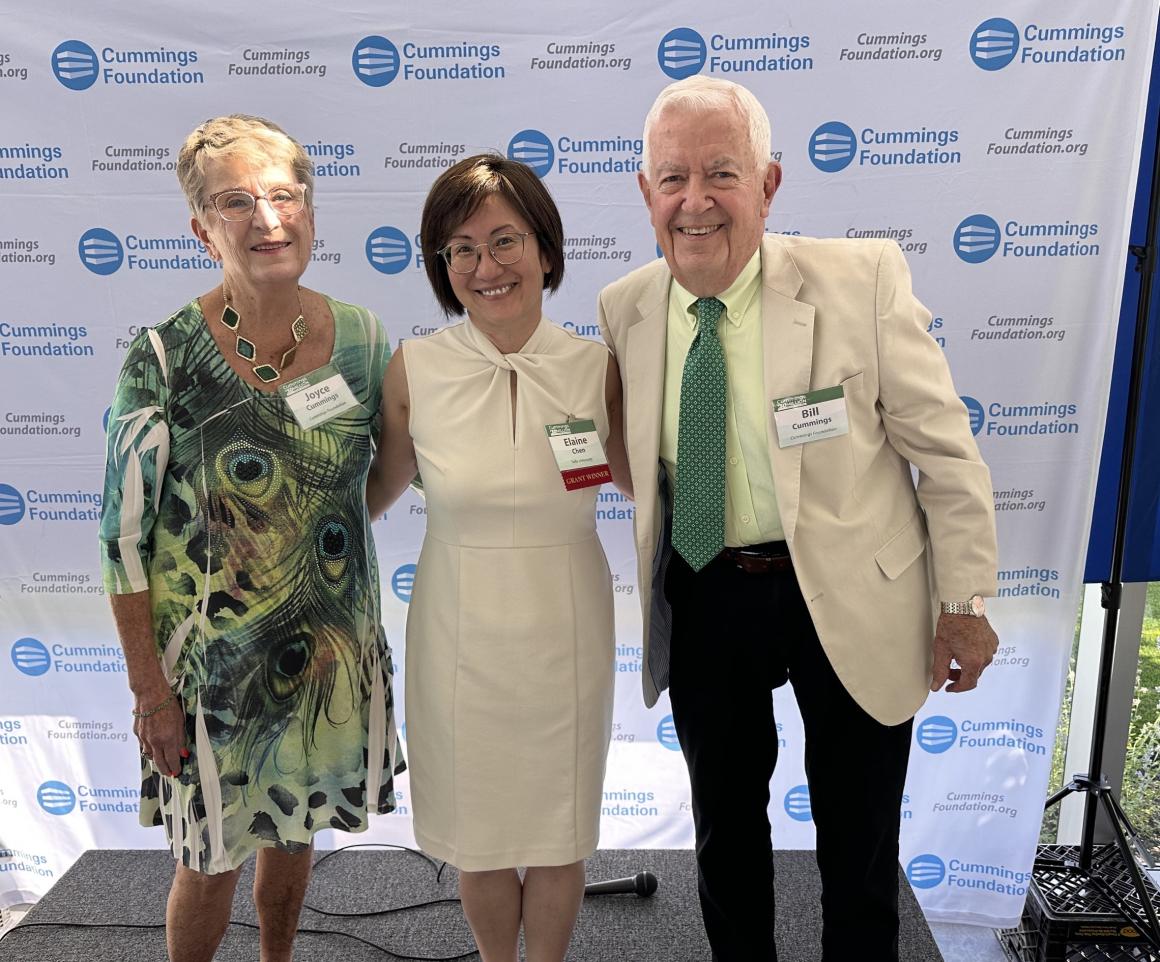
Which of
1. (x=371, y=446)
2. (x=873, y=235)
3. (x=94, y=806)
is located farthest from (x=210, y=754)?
(x=873, y=235)

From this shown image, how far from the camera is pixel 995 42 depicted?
247 centimetres

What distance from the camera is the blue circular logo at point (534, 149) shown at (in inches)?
103

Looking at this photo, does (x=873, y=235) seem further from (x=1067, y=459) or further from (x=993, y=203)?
(x=1067, y=459)

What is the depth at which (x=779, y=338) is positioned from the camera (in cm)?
172

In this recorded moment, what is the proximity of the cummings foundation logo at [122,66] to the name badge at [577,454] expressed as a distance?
1592 mm

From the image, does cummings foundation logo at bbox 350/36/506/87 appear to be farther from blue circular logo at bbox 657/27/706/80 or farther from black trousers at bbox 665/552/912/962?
black trousers at bbox 665/552/912/962

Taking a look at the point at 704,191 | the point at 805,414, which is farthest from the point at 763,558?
the point at 704,191

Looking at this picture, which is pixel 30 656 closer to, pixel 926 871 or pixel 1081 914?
pixel 926 871

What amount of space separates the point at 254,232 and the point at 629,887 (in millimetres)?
1941

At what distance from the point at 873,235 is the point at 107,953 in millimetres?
2733

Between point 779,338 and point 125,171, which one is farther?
point 125,171

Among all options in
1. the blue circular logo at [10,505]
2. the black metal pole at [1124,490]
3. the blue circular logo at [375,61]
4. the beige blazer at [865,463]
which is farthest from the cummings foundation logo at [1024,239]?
the blue circular logo at [10,505]

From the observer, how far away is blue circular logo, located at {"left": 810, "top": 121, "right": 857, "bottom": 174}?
2.55 meters

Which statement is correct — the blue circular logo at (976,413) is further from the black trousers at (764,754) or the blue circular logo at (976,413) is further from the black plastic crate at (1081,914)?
the black plastic crate at (1081,914)
